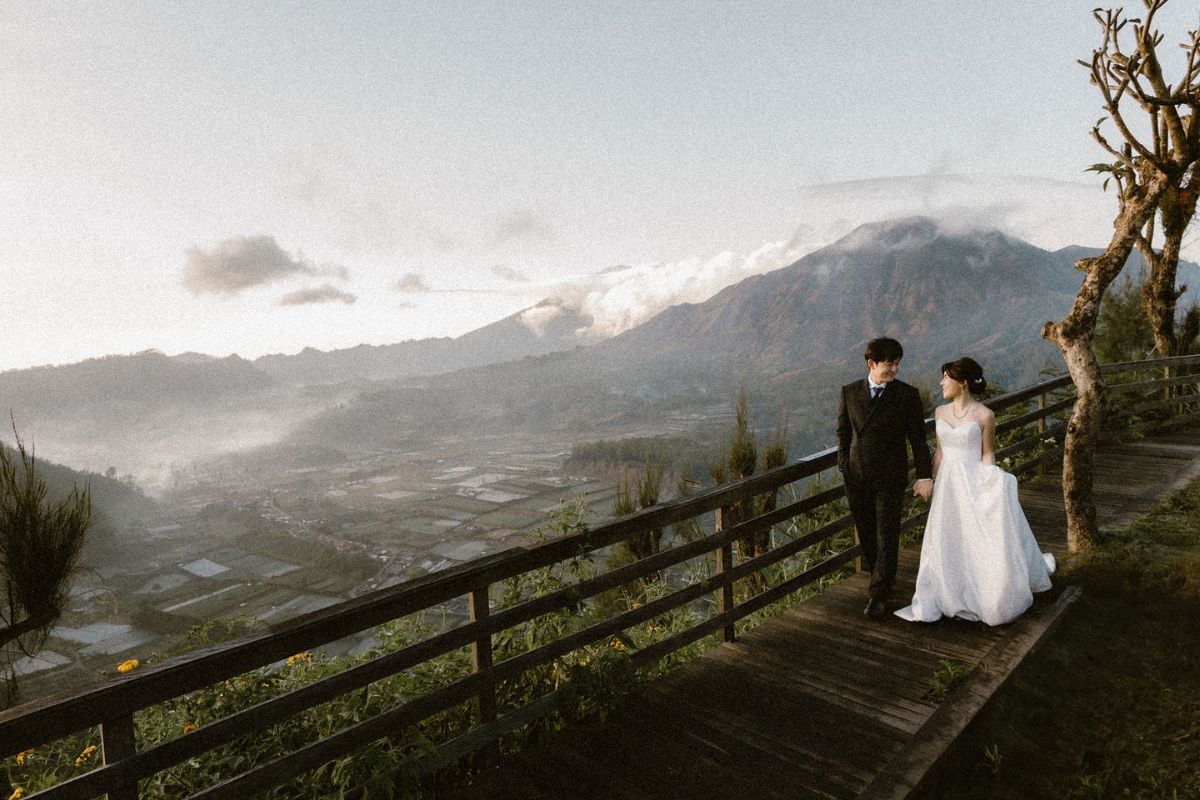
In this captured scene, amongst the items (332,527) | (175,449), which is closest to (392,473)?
(332,527)

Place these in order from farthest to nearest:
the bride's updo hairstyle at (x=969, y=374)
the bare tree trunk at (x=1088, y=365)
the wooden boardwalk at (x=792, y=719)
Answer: the bare tree trunk at (x=1088, y=365), the bride's updo hairstyle at (x=969, y=374), the wooden boardwalk at (x=792, y=719)

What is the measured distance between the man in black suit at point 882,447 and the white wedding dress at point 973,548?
0.20m

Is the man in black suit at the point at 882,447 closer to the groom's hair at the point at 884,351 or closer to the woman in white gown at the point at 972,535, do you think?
the groom's hair at the point at 884,351

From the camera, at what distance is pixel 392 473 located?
504ft

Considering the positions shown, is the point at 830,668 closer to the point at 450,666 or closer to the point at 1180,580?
the point at 450,666

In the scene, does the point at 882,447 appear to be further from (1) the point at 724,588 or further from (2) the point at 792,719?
(2) the point at 792,719

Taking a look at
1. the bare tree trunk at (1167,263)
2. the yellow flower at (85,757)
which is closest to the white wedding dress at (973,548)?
the yellow flower at (85,757)

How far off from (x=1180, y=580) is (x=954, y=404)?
2.24 meters

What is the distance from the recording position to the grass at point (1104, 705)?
3100 mm

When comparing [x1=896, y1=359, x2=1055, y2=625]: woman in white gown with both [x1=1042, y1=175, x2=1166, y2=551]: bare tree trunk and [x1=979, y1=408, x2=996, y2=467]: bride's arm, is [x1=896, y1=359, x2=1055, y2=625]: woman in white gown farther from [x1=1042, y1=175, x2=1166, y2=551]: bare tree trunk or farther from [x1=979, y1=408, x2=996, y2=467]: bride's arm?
[x1=1042, y1=175, x2=1166, y2=551]: bare tree trunk

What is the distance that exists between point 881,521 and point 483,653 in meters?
3.13

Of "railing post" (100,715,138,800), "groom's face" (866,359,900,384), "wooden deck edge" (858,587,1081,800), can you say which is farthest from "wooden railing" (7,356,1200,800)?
"wooden deck edge" (858,587,1081,800)

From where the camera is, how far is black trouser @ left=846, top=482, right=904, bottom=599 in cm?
477

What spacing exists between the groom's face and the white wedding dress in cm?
76
